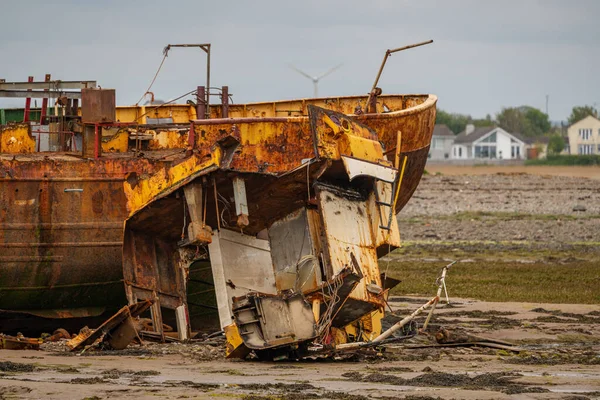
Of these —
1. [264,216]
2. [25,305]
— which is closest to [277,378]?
[264,216]

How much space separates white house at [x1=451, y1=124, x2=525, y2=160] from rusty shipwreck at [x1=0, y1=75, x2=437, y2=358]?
108700mm

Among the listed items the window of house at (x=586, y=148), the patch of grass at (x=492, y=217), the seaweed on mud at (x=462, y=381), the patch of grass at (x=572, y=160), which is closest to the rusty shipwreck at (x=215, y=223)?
the seaweed on mud at (x=462, y=381)

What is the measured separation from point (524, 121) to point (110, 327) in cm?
13986

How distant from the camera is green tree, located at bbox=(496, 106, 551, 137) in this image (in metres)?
149

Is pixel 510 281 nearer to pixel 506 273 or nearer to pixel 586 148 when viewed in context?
pixel 506 273

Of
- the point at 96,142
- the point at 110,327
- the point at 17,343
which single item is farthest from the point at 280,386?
the point at 96,142

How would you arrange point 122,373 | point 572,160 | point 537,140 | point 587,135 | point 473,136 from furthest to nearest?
point 537,140 < point 587,135 < point 473,136 < point 572,160 < point 122,373

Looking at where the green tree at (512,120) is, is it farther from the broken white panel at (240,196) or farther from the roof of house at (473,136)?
the broken white panel at (240,196)

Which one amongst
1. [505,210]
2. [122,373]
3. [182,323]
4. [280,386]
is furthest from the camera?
[505,210]

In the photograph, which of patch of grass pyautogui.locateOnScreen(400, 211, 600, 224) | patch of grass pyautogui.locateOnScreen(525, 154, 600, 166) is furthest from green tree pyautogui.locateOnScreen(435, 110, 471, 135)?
patch of grass pyautogui.locateOnScreen(400, 211, 600, 224)

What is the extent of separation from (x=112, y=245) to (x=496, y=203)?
32284mm

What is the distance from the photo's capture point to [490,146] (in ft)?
420

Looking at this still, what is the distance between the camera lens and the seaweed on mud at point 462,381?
1112 centimetres

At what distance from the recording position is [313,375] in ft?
40.7
